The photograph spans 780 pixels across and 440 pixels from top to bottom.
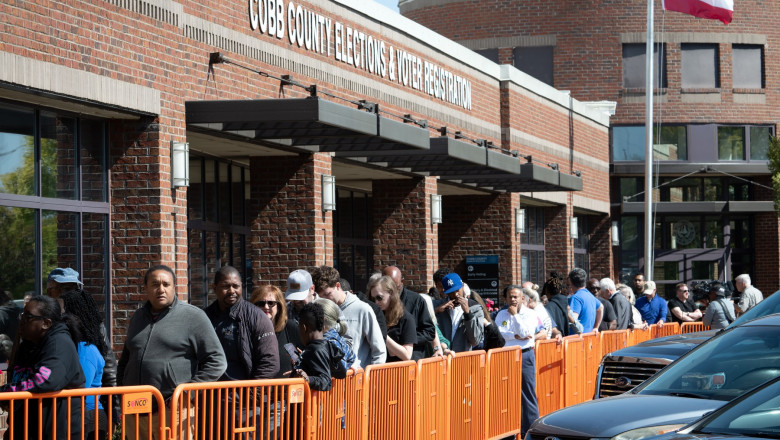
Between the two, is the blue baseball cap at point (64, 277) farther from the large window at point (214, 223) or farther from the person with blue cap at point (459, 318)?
the large window at point (214, 223)

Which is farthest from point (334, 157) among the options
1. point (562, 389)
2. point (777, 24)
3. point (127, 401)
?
point (777, 24)

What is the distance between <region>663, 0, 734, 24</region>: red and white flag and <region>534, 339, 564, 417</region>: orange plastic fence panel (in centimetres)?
1791

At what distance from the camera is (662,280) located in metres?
41.0

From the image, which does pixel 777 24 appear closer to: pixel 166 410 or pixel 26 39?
pixel 26 39

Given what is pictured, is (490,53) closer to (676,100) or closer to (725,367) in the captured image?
(676,100)

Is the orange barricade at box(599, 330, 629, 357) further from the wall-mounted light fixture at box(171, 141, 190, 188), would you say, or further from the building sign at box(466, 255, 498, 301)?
the building sign at box(466, 255, 498, 301)

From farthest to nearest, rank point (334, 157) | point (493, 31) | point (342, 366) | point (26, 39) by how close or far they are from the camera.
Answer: point (493, 31), point (334, 157), point (26, 39), point (342, 366)

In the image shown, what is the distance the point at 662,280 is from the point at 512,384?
1141 inches

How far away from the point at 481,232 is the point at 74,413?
19696 millimetres

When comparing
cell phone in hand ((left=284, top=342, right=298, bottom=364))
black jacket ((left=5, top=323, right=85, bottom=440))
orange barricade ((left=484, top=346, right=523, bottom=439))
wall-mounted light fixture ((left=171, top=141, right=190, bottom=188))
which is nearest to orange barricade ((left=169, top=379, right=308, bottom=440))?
cell phone in hand ((left=284, top=342, right=298, bottom=364))

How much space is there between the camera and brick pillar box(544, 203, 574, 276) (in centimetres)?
3130

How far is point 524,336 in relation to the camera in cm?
1345

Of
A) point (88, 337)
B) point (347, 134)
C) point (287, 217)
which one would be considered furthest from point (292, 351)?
point (287, 217)

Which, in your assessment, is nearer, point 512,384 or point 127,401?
point 127,401
